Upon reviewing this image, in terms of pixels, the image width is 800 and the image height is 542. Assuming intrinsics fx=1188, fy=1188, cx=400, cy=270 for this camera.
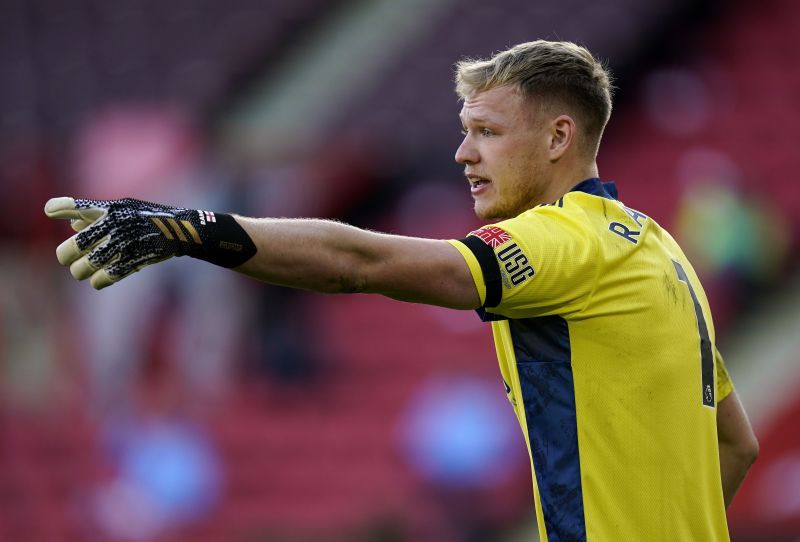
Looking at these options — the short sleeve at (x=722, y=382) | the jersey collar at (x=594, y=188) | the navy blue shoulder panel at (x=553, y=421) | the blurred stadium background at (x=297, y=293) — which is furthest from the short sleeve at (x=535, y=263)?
the blurred stadium background at (x=297, y=293)

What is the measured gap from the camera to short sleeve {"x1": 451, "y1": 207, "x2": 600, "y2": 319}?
2.66 m

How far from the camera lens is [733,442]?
11.3ft

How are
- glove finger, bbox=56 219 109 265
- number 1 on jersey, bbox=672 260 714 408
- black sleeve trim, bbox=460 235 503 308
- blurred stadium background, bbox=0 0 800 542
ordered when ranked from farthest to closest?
blurred stadium background, bbox=0 0 800 542 < number 1 on jersey, bbox=672 260 714 408 < black sleeve trim, bbox=460 235 503 308 < glove finger, bbox=56 219 109 265

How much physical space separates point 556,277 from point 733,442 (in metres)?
1.06

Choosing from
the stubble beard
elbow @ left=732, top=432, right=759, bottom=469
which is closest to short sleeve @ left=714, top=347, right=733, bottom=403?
elbow @ left=732, top=432, right=759, bottom=469

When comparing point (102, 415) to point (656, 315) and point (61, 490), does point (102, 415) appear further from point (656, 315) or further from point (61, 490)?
point (656, 315)

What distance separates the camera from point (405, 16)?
9.09 m

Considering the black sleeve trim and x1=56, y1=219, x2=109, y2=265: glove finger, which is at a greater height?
x1=56, y1=219, x2=109, y2=265: glove finger

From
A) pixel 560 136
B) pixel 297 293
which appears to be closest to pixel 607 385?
pixel 560 136

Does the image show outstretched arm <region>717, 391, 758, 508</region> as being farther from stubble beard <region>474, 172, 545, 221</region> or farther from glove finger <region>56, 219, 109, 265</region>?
glove finger <region>56, 219, 109, 265</region>

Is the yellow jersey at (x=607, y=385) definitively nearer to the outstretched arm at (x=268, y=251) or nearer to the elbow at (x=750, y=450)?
the outstretched arm at (x=268, y=251)

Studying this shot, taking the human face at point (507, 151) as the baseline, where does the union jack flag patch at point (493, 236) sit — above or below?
below

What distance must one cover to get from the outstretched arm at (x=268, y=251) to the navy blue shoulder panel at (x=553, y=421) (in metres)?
0.30

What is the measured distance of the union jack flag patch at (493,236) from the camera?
2.67 meters
